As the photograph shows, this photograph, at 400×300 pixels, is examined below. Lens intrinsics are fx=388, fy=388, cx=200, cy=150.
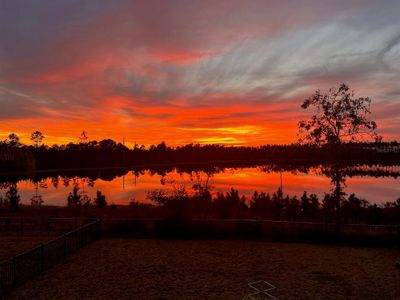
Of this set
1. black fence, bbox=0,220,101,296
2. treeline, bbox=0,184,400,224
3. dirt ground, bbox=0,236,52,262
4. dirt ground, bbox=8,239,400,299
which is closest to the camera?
dirt ground, bbox=8,239,400,299

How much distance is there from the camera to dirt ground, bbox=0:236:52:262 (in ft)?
62.2

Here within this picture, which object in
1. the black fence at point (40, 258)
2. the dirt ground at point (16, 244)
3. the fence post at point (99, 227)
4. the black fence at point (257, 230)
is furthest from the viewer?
the fence post at point (99, 227)

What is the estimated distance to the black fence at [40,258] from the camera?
1419cm

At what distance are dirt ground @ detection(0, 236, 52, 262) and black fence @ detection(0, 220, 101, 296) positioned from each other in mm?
1343

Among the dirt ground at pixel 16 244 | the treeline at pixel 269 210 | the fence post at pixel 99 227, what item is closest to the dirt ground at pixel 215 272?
the fence post at pixel 99 227

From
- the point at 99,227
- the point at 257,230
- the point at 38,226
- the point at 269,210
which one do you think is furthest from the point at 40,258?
the point at 269,210

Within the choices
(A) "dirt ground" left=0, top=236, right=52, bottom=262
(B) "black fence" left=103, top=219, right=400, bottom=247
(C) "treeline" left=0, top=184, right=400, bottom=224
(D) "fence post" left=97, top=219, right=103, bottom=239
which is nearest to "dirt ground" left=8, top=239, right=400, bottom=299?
(B) "black fence" left=103, top=219, right=400, bottom=247

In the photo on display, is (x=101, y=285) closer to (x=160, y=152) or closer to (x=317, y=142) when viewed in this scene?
(x=317, y=142)

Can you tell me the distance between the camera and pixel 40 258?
57.4 ft

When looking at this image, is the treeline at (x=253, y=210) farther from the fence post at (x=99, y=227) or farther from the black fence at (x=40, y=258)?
the black fence at (x=40, y=258)

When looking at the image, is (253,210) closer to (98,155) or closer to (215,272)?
(215,272)

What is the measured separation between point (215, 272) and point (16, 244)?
11511 millimetres

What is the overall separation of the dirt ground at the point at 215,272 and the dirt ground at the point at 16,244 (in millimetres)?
3069

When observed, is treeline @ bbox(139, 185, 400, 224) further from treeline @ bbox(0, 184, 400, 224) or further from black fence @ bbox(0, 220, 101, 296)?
black fence @ bbox(0, 220, 101, 296)
